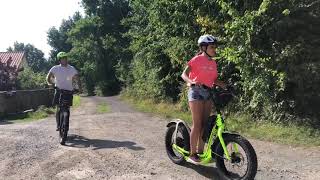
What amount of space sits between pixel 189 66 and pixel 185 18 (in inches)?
343

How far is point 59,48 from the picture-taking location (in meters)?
97.0

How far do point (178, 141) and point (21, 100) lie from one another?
17.3 m

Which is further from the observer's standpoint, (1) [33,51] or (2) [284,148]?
(1) [33,51]

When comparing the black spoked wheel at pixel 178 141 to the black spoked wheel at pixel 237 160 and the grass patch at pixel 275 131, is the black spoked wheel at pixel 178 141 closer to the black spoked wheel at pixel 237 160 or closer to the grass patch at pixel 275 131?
the black spoked wheel at pixel 237 160

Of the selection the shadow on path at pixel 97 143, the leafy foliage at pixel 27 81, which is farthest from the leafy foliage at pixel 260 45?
the leafy foliage at pixel 27 81

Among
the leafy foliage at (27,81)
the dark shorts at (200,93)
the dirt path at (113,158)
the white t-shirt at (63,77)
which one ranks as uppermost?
the white t-shirt at (63,77)

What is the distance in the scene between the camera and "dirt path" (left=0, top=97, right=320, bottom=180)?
754 centimetres

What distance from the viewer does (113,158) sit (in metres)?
8.79

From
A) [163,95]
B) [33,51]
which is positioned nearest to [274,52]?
[163,95]

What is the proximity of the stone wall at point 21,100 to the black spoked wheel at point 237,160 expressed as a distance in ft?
52.4

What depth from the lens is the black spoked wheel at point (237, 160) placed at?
6.44 metres

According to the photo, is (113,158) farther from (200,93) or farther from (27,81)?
(27,81)

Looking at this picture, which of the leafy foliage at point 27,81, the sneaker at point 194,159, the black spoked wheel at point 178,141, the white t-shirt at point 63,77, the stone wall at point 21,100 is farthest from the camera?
the leafy foliage at point 27,81

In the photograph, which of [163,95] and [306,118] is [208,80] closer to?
[306,118]
